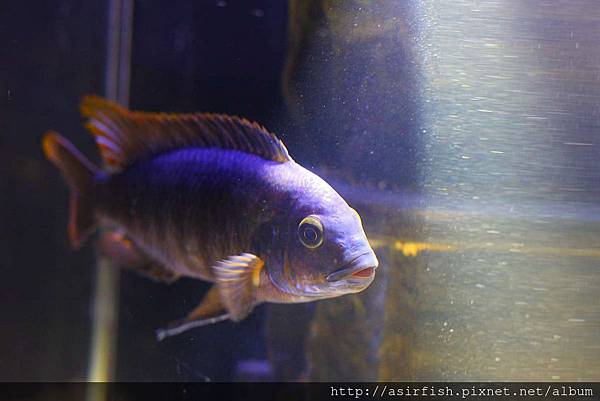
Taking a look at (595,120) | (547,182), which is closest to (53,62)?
(547,182)

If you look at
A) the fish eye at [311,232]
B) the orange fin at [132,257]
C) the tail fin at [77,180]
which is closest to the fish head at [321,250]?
the fish eye at [311,232]

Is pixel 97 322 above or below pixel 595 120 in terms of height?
below

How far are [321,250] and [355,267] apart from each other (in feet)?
0.31

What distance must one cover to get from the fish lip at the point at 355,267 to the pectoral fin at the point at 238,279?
0.19 metres

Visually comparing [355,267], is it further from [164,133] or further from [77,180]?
[77,180]

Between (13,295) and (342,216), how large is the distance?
1.37 m

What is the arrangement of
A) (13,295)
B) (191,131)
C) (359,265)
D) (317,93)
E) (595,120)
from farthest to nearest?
(13,295), (595,120), (317,93), (191,131), (359,265)

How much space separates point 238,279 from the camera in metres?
1.08

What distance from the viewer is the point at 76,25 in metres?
1.78

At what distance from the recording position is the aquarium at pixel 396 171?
54.0 inches

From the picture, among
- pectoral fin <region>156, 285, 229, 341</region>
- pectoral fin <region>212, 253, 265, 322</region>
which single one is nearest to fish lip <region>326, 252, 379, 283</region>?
pectoral fin <region>212, 253, 265, 322</region>

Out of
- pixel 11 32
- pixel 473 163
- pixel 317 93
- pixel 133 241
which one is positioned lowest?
pixel 133 241

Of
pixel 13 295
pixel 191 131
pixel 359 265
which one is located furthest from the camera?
pixel 13 295

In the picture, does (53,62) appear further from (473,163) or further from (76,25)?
(473,163)
